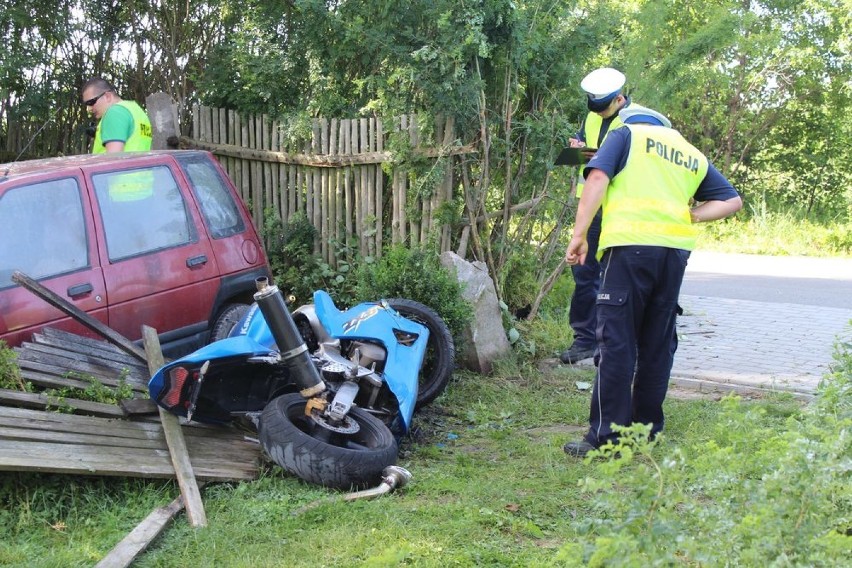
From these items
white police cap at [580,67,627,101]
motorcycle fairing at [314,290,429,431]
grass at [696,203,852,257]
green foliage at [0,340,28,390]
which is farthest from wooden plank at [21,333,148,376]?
grass at [696,203,852,257]

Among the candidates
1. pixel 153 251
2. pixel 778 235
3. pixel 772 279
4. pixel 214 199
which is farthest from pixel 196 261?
pixel 778 235

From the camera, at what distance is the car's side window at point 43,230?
16.8 ft

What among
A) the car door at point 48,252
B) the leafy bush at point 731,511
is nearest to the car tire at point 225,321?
the car door at point 48,252

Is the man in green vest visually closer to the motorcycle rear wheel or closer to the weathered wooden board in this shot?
the motorcycle rear wheel

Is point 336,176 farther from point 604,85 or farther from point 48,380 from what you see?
point 48,380

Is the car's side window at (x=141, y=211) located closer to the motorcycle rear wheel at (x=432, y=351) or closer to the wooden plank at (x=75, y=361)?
the wooden plank at (x=75, y=361)

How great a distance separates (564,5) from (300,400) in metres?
4.46

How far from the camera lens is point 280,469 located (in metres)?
4.64

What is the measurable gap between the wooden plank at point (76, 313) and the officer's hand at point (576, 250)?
100 inches

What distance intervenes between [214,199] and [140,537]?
3.03 meters

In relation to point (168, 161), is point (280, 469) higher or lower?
lower


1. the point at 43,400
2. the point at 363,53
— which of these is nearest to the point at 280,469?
the point at 43,400

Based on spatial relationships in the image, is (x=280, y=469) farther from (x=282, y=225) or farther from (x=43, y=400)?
(x=282, y=225)

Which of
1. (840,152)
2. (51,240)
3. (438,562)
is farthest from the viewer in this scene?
(840,152)
